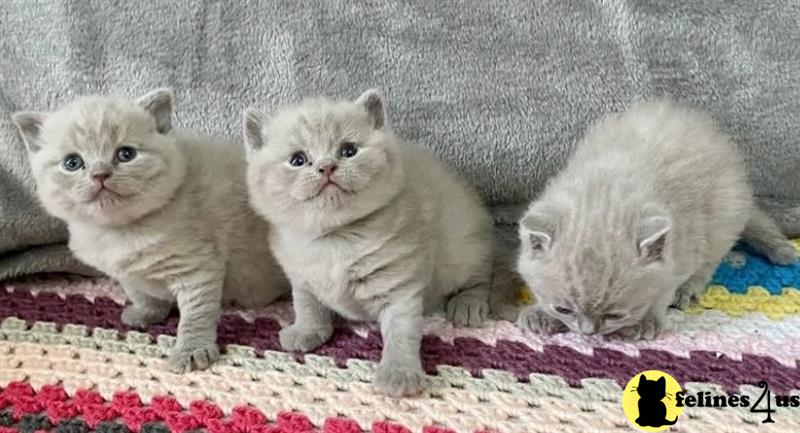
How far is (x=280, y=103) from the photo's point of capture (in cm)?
149

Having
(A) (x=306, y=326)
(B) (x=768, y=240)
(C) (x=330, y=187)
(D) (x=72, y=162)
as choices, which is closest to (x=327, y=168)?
(C) (x=330, y=187)

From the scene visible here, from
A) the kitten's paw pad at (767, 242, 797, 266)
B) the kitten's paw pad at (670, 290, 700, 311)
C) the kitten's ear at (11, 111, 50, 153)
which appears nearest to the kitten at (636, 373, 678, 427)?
the kitten's paw pad at (670, 290, 700, 311)

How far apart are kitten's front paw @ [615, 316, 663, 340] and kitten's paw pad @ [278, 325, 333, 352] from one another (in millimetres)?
477

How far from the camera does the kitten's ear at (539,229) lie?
120 centimetres

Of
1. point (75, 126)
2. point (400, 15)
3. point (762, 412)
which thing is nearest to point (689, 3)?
point (400, 15)

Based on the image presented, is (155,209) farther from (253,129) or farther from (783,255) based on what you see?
(783,255)

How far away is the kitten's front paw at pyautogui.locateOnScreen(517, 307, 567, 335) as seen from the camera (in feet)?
4.16

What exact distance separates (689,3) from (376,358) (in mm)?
879

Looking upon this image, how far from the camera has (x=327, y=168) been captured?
3.73ft

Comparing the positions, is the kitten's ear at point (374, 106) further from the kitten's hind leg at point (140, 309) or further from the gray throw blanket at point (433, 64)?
the kitten's hind leg at point (140, 309)

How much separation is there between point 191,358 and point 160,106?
406 mm

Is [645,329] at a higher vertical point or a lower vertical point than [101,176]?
lower

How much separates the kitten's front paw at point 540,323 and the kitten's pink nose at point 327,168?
1.32 feet

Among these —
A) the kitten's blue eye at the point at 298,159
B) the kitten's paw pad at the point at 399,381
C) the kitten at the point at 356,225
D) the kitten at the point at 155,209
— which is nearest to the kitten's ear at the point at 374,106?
the kitten at the point at 356,225
